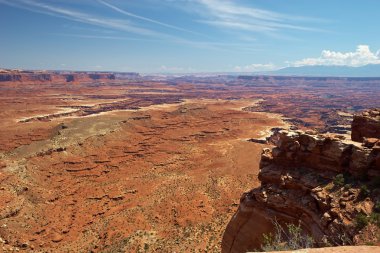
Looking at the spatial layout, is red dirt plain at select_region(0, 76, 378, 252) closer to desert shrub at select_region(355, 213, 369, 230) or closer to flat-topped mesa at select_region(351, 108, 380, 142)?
flat-topped mesa at select_region(351, 108, 380, 142)

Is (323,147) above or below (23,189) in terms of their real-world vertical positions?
above

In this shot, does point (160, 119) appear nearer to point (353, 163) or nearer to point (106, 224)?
point (106, 224)

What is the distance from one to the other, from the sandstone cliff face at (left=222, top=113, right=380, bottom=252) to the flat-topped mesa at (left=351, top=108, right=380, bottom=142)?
226 cm

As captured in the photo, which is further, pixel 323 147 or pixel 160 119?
pixel 160 119

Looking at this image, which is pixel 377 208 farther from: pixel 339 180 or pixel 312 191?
pixel 312 191

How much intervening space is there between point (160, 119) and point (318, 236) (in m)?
78.3

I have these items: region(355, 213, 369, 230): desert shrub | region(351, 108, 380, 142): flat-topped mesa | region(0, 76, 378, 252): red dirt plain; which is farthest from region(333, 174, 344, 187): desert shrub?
region(0, 76, 378, 252): red dirt plain

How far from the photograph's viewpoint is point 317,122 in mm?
111188

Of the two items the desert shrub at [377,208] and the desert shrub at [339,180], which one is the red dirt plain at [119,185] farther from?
the desert shrub at [377,208]

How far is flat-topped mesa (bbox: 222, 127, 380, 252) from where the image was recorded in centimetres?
1582

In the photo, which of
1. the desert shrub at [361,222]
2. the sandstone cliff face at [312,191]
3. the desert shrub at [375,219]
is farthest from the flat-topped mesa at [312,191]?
the desert shrub at [375,219]

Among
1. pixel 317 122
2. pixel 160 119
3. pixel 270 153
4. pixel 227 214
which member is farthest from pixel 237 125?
pixel 270 153

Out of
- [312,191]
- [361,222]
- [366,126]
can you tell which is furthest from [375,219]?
[366,126]

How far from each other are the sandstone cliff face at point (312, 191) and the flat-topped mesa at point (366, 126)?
2257 millimetres
